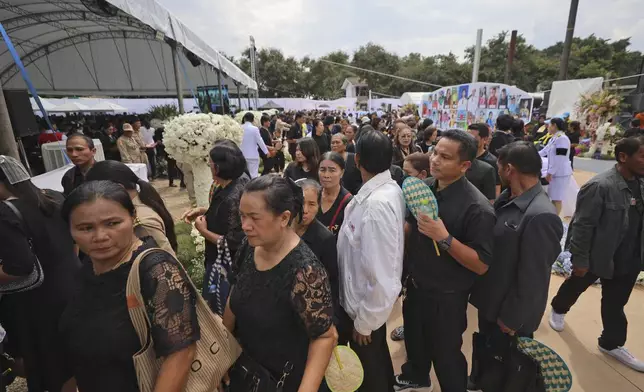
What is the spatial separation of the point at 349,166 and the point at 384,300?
259 cm

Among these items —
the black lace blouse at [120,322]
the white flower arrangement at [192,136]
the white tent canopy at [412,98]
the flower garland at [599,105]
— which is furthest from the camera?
the white tent canopy at [412,98]

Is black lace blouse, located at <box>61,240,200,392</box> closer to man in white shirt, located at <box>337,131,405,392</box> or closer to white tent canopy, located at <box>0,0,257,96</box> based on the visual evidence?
man in white shirt, located at <box>337,131,405,392</box>

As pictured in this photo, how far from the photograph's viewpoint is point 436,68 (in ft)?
164

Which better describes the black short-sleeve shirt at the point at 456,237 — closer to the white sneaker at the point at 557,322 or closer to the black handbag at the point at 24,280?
the white sneaker at the point at 557,322

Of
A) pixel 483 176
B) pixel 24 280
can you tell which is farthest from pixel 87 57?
pixel 483 176

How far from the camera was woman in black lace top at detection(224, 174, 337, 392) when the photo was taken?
138cm

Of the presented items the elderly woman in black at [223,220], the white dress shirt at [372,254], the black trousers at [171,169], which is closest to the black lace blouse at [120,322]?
the white dress shirt at [372,254]

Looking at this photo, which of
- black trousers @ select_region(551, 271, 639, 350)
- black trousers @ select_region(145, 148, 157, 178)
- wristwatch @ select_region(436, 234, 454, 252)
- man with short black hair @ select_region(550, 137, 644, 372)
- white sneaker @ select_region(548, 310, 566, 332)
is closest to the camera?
wristwatch @ select_region(436, 234, 454, 252)

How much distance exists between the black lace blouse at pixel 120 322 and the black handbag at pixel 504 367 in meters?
1.95

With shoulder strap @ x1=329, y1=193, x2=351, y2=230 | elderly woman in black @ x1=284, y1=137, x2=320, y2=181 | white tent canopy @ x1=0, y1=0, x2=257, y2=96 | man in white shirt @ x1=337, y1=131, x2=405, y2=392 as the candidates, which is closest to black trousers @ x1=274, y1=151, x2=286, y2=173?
white tent canopy @ x1=0, y1=0, x2=257, y2=96

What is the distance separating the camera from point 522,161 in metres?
2.24

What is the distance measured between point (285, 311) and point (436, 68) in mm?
55154

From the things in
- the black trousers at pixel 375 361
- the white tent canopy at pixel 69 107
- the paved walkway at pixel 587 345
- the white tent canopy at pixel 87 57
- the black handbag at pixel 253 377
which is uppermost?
the white tent canopy at pixel 87 57

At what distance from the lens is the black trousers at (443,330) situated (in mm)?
2240
